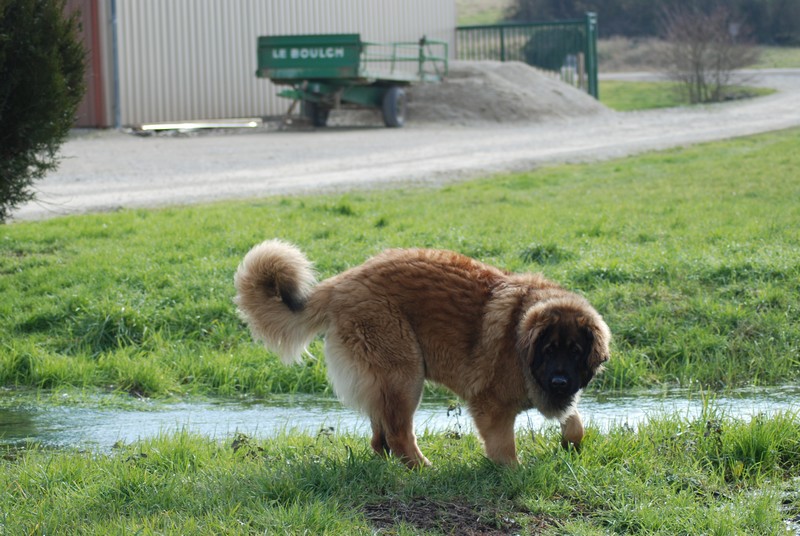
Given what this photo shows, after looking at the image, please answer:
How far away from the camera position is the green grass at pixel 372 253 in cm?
794

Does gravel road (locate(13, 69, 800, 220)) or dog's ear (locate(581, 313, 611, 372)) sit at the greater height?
gravel road (locate(13, 69, 800, 220))

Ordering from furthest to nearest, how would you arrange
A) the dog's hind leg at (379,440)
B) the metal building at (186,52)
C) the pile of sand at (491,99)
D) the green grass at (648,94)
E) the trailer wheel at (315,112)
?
the green grass at (648,94)
the pile of sand at (491,99)
the trailer wheel at (315,112)
the metal building at (186,52)
the dog's hind leg at (379,440)

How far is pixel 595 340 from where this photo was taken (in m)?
5.21

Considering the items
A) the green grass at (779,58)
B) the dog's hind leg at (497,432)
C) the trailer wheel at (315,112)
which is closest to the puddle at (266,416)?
the dog's hind leg at (497,432)

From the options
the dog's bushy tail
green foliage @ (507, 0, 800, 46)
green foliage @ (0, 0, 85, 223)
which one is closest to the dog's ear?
the dog's bushy tail

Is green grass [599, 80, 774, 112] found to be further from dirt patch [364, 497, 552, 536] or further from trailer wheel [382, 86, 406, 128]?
dirt patch [364, 497, 552, 536]

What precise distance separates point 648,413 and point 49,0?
22.8 ft

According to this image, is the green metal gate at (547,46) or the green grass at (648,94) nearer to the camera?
the green grass at (648,94)

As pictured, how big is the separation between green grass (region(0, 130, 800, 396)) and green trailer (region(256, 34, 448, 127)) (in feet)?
45.8

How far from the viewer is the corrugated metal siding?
89.9 feet

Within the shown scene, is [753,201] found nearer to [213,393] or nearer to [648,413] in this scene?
[648,413]

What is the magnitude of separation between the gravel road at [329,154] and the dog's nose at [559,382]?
8.13m

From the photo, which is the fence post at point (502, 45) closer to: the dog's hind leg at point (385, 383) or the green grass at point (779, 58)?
the green grass at point (779, 58)

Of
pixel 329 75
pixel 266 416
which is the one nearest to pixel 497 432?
pixel 266 416
